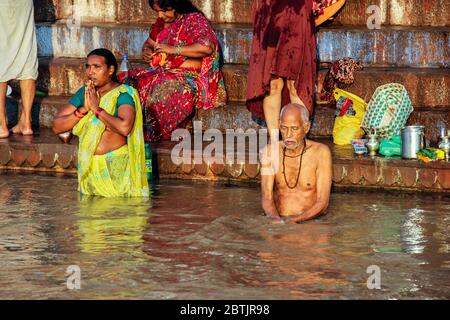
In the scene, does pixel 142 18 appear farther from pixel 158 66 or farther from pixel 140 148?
pixel 140 148

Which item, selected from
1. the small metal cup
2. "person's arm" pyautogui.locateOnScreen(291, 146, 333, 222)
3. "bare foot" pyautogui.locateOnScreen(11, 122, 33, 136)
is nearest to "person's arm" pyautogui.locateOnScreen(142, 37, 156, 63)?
the small metal cup

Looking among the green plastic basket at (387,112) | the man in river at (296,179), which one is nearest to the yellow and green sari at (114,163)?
the man in river at (296,179)

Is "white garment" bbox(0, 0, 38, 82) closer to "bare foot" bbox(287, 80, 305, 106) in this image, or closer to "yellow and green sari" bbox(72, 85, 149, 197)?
"yellow and green sari" bbox(72, 85, 149, 197)

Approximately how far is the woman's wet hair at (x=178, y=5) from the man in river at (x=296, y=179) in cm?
283

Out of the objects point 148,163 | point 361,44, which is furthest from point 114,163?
point 361,44

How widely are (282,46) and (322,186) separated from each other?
1891mm

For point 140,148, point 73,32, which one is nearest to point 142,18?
point 73,32

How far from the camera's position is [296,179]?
8.61 metres

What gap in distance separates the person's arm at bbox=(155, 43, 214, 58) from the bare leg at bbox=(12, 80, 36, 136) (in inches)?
50.8

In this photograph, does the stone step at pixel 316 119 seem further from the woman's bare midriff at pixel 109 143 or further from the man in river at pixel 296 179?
the man in river at pixel 296 179

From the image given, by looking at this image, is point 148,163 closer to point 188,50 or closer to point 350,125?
point 188,50

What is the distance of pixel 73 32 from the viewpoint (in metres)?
12.6
